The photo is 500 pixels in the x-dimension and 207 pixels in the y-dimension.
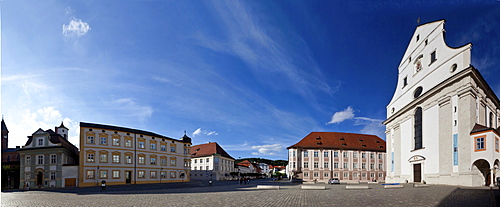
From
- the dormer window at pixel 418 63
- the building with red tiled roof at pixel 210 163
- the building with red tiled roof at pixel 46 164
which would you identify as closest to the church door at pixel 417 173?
the dormer window at pixel 418 63

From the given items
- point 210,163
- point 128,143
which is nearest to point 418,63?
point 128,143

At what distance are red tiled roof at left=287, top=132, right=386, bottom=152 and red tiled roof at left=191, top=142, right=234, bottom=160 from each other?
743 inches

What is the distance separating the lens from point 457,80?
99.2ft

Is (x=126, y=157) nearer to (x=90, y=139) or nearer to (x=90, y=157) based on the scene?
(x=90, y=157)

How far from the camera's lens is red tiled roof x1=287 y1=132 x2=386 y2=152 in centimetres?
6592

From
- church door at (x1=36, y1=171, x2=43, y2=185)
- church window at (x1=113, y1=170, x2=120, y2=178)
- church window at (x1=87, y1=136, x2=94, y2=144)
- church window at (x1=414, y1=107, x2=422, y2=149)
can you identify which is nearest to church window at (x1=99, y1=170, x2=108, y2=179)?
church window at (x1=113, y1=170, x2=120, y2=178)

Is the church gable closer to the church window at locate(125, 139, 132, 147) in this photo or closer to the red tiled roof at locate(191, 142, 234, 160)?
the red tiled roof at locate(191, 142, 234, 160)

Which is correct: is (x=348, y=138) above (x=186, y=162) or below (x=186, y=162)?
above

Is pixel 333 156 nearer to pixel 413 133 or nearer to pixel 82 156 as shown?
pixel 413 133

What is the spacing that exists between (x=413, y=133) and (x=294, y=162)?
28614 mm

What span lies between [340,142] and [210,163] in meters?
30.0

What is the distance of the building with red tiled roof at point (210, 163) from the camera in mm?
70188

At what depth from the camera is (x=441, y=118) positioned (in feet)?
106

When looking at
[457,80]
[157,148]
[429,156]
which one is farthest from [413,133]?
[157,148]
